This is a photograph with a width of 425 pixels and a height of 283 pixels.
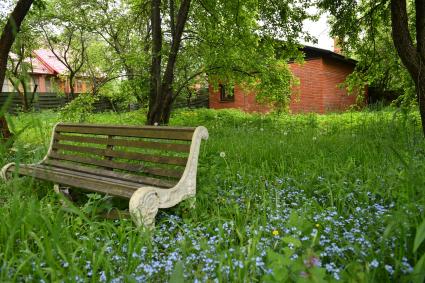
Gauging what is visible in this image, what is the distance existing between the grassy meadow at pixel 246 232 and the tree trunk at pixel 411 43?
136cm

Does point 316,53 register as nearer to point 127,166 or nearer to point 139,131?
point 139,131

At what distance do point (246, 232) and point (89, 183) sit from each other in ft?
5.13

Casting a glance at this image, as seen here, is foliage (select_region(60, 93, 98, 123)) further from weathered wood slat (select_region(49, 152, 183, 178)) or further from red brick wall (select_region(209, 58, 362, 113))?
red brick wall (select_region(209, 58, 362, 113))

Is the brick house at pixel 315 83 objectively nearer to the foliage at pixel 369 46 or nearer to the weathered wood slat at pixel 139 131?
the foliage at pixel 369 46

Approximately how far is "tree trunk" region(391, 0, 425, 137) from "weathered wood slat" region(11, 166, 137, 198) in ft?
14.1

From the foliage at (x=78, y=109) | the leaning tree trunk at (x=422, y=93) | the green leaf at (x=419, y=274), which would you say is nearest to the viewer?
the green leaf at (x=419, y=274)

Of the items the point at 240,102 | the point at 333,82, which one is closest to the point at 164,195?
the point at 240,102

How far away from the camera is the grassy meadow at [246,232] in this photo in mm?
1773

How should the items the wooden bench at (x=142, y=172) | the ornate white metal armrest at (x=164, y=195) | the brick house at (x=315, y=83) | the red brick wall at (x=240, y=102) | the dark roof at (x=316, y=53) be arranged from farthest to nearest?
the red brick wall at (x=240, y=102)
the brick house at (x=315, y=83)
the dark roof at (x=316, y=53)
the wooden bench at (x=142, y=172)
the ornate white metal armrest at (x=164, y=195)

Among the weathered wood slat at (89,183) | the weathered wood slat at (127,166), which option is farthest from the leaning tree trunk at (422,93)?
the weathered wood slat at (89,183)

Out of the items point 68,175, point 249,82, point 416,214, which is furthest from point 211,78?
point 416,214

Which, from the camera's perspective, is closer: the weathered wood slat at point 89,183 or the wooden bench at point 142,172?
the wooden bench at point 142,172

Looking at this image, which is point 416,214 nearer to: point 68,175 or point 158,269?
point 158,269

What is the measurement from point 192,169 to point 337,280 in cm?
179
